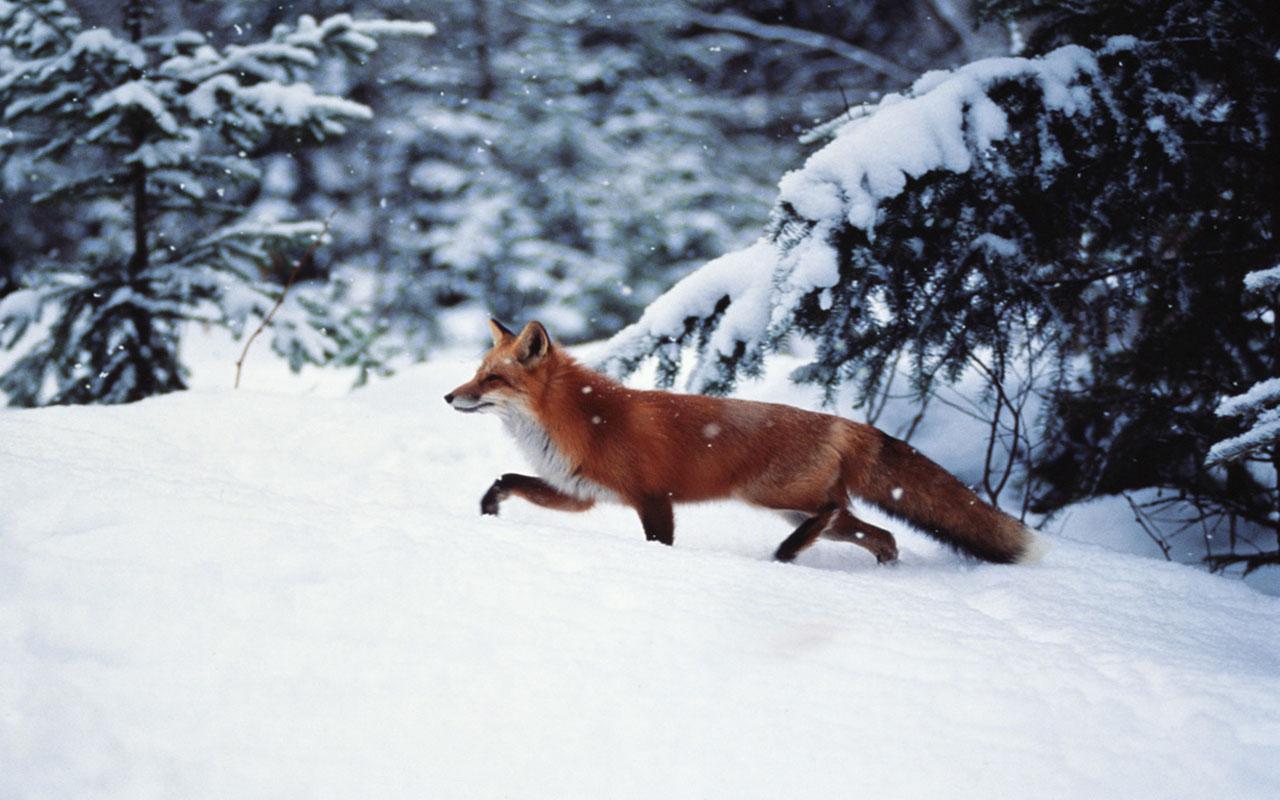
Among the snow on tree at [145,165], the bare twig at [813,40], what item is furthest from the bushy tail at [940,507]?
the bare twig at [813,40]

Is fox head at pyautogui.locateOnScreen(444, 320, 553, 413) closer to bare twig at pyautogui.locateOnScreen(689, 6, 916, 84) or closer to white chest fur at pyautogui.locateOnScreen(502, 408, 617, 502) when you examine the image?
white chest fur at pyautogui.locateOnScreen(502, 408, 617, 502)

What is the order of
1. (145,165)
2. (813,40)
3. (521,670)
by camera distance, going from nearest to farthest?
(521,670), (145,165), (813,40)

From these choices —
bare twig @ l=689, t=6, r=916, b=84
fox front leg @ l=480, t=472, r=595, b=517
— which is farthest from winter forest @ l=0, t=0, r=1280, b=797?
bare twig @ l=689, t=6, r=916, b=84

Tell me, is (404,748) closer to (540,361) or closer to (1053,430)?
(540,361)

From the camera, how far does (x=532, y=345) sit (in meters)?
3.19

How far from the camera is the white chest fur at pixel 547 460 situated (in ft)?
10.1

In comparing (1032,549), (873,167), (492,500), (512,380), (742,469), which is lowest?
(492,500)

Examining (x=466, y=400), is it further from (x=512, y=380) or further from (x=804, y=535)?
(x=804, y=535)

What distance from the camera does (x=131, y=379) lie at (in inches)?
216

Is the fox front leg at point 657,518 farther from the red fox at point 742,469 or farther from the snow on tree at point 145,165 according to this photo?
the snow on tree at point 145,165

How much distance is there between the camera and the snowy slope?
1.31 metres

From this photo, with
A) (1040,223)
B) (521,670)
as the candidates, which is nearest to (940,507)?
(1040,223)

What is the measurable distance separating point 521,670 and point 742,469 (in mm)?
1598

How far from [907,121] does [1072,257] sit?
1.10 metres
